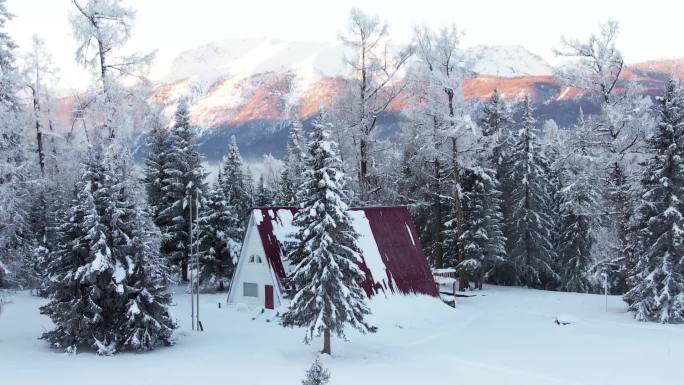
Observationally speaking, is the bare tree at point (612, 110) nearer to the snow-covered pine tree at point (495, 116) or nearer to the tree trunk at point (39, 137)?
the snow-covered pine tree at point (495, 116)

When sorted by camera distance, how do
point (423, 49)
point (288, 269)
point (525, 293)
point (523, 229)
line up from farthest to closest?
1. point (523, 229)
2. point (525, 293)
3. point (423, 49)
4. point (288, 269)

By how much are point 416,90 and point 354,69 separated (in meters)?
4.72

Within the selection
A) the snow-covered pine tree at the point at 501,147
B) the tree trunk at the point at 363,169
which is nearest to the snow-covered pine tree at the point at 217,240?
the tree trunk at the point at 363,169

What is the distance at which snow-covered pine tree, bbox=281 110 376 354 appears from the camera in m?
21.6

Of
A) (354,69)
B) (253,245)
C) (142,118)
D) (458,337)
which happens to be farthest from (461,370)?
(354,69)

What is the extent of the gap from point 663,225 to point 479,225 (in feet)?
49.2

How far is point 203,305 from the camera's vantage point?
35094 mm

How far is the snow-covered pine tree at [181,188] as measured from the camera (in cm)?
4138

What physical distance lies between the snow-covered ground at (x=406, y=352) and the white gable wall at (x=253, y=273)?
1228mm

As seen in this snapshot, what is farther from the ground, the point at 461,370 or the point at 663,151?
the point at 663,151

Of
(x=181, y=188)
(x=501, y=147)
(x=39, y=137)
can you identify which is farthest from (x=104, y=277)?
(x=501, y=147)

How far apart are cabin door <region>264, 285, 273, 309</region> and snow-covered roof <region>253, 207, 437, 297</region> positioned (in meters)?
0.92

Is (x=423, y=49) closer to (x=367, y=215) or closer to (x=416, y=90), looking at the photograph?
(x=416, y=90)

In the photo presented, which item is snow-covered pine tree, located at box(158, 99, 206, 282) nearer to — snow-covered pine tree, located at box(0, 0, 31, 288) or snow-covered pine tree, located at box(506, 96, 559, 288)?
snow-covered pine tree, located at box(0, 0, 31, 288)
